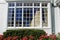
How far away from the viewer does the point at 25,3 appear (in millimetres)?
17516

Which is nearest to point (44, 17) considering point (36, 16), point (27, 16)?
point (36, 16)

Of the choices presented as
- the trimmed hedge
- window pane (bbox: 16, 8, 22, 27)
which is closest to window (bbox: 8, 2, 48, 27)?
window pane (bbox: 16, 8, 22, 27)

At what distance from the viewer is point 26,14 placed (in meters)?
17.4

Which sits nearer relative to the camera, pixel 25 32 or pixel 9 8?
pixel 25 32

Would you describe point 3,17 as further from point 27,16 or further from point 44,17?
point 44,17

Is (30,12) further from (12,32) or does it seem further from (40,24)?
(12,32)

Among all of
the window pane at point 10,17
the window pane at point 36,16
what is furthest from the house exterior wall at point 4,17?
the window pane at point 36,16

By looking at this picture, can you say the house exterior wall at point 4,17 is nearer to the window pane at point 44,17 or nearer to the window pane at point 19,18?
the window pane at point 44,17

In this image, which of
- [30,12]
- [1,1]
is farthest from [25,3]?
[1,1]

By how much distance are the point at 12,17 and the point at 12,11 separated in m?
0.64

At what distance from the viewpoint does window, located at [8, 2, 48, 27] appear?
56.6 feet

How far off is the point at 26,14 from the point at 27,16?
0.78 feet

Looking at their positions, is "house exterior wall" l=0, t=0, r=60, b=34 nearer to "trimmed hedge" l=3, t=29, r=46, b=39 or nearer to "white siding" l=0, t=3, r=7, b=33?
"white siding" l=0, t=3, r=7, b=33

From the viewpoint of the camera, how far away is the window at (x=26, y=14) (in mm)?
17250
